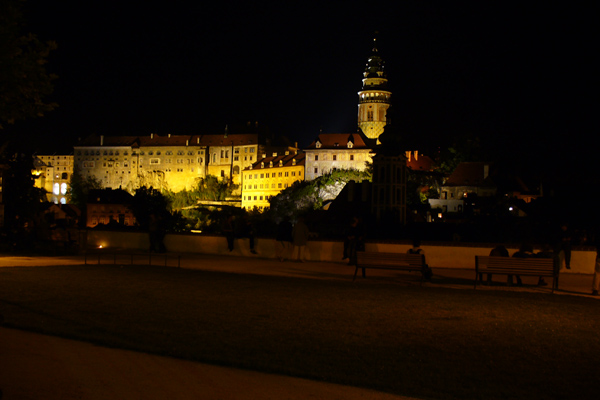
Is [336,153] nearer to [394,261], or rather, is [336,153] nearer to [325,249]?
[325,249]

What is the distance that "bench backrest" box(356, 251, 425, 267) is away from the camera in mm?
15320

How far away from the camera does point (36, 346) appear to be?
8281 mm

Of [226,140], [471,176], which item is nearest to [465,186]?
[471,176]

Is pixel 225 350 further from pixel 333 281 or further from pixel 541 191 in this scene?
pixel 541 191

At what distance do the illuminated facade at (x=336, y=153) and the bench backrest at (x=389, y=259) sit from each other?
9848cm

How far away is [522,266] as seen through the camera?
14.7 metres

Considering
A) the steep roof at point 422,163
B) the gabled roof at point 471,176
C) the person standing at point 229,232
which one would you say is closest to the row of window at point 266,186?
the steep roof at point 422,163

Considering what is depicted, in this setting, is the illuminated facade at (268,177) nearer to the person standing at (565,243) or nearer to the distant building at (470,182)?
the distant building at (470,182)

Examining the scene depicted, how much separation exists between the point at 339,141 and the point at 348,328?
108 meters

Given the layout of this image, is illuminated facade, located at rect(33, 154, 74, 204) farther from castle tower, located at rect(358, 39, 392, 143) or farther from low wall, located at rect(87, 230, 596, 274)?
low wall, located at rect(87, 230, 596, 274)

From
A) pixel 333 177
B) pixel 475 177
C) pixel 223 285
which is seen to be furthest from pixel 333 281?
pixel 333 177

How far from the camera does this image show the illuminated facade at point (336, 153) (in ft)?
377

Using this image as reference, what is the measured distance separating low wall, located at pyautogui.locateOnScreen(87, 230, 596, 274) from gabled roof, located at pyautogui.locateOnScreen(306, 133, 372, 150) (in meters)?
91.8

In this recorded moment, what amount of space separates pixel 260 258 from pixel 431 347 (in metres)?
13.7
